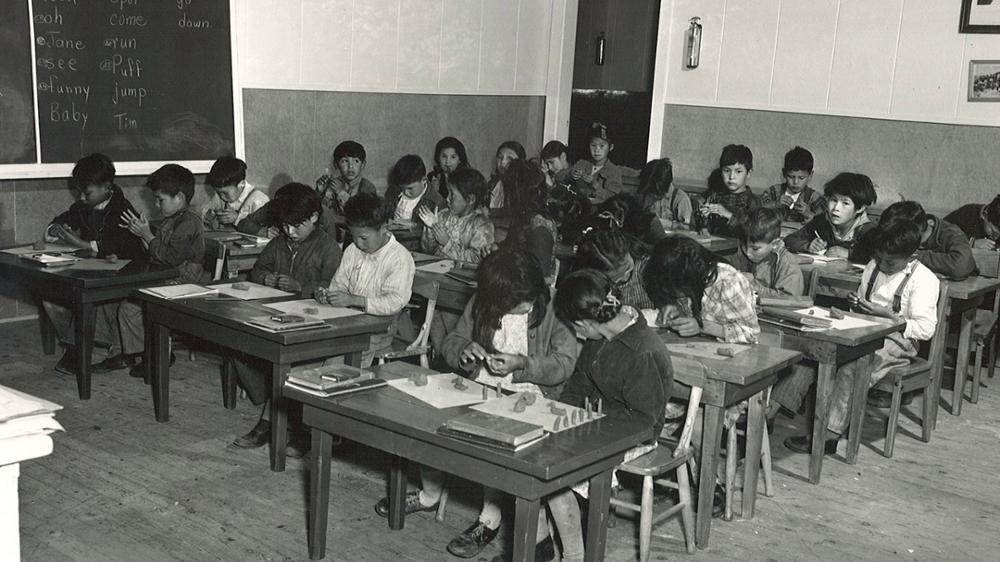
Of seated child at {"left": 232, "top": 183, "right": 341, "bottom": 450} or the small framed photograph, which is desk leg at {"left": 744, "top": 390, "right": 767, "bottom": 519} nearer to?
seated child at {"left": 232, "top": 183, "right": 341, "bottom": 450}

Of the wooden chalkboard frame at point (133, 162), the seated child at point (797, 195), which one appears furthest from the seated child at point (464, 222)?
the seated child at point (797, 195)

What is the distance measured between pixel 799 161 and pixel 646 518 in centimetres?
464

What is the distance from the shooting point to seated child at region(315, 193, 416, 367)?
448 cm

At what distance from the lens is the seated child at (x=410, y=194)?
6902 mm

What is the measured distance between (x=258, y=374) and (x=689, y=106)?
520cm

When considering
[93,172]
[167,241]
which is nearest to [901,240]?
[167,241]

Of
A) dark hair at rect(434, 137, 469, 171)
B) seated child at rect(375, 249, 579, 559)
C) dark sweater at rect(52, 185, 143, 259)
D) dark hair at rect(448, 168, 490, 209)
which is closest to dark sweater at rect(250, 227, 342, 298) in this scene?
dark sweater at rect(52, 185, 143, 259)

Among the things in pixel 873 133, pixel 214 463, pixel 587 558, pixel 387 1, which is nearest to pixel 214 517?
pixel 214 463

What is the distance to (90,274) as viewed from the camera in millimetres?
5051

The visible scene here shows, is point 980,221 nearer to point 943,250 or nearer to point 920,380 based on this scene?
point 943,250

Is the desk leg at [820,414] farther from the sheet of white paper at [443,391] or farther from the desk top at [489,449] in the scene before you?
the sheet of white paper at [443,391]

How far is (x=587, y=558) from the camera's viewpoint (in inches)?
121

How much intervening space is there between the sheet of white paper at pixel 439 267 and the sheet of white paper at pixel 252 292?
2.88 feet

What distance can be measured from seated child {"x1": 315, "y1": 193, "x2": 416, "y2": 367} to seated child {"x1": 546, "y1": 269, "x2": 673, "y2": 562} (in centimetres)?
120
